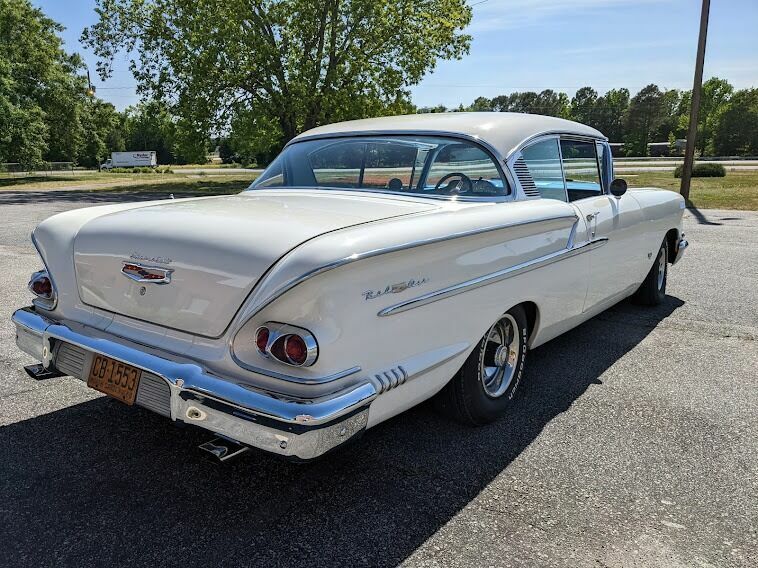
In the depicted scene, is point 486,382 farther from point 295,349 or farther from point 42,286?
point 42,286

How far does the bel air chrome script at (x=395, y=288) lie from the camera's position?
2.23 metres

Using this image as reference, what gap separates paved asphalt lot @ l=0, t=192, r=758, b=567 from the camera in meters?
2.19

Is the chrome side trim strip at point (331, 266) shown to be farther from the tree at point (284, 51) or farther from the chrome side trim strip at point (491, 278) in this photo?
the tree at point (284, 51)

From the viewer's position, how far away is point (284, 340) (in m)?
2.12

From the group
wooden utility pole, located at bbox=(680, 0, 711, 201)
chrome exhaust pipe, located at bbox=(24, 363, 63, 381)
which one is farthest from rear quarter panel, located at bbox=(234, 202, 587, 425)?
wooden utility pole, located at bbox=(680, 0, 711, 201)

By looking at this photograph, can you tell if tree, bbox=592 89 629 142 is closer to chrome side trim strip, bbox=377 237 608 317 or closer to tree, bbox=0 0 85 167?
tree, bbox=0 0 85 167

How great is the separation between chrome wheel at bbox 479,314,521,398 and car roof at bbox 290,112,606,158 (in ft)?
3.07

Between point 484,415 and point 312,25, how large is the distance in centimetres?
2173

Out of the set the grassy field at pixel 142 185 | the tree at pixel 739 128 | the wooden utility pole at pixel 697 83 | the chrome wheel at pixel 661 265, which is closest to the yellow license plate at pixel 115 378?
the chrome wheel at pixel 661 265

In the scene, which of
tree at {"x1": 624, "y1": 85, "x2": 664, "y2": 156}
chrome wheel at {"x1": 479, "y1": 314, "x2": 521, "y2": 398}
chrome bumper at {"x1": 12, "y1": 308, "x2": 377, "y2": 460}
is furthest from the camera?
tree at {"x1": 624, "y1": 85, "x2": 664, "y2": 156}

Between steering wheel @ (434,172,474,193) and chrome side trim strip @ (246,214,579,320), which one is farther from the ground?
steering wheel @ (434,172,474,193)

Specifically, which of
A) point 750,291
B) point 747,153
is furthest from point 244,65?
point 747,153

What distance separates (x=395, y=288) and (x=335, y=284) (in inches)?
11.6

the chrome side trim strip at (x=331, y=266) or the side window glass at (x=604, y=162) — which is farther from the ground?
the side window glass at (x=604, y=162)
